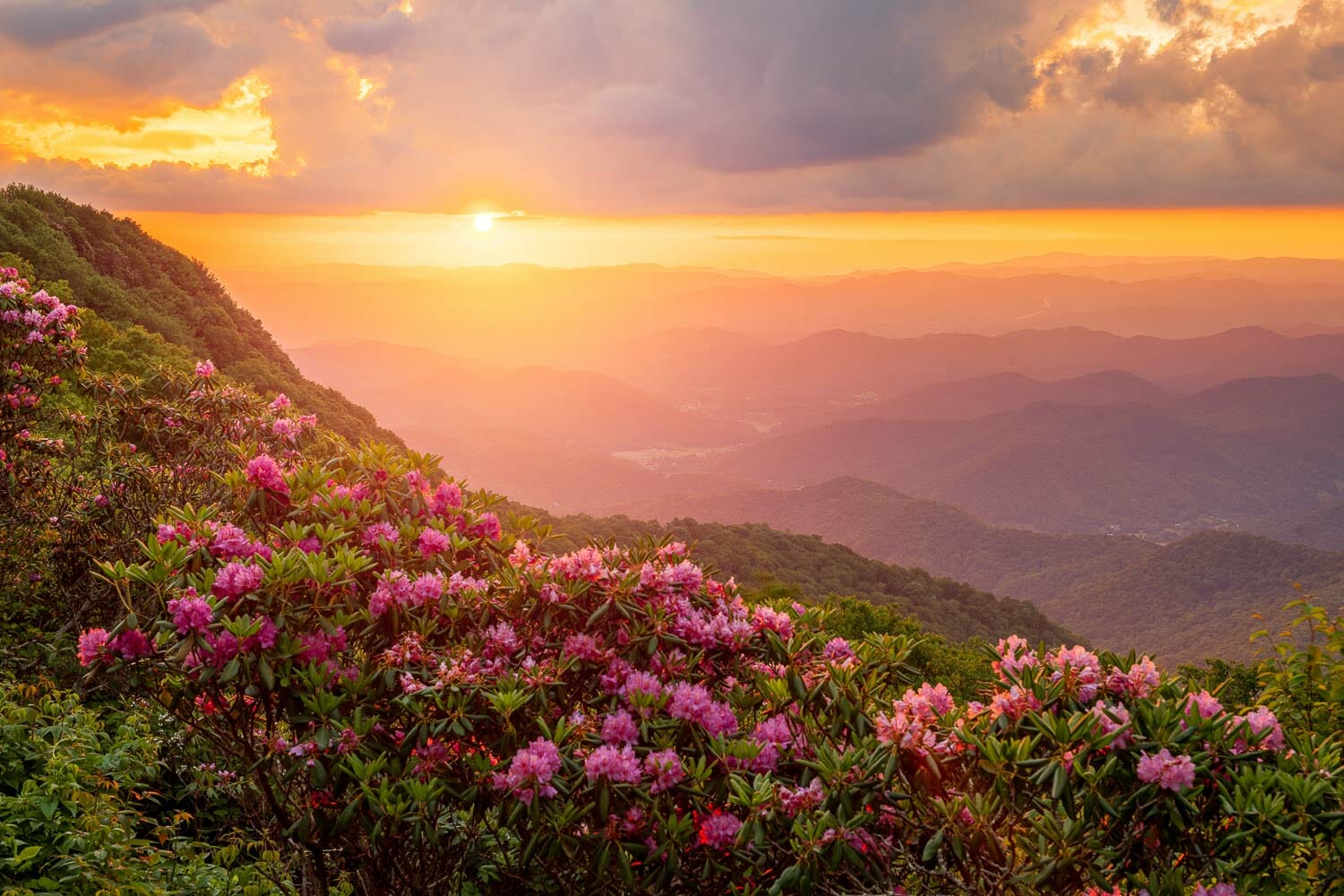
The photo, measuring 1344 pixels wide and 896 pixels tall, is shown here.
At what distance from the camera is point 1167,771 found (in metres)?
3.50

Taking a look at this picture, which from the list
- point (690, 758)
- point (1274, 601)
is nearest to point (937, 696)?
point (690, 758)

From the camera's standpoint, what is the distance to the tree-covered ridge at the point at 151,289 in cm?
3114

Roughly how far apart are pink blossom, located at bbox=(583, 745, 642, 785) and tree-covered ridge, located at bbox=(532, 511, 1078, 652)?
1631 inches

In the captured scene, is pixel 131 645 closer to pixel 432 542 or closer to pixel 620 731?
pixel 432 542

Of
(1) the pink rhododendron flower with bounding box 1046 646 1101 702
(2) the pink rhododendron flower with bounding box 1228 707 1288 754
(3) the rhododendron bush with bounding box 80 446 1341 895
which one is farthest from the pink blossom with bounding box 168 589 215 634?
(2) the pink rhododendron flower with bounding box 1228 707 1288 754

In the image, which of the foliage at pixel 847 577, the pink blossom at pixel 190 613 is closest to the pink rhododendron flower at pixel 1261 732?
the pink blossom at pixel 190 613

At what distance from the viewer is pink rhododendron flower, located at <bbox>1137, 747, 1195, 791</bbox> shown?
3.48 metres

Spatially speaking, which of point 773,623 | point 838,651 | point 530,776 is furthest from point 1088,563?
point 530,776

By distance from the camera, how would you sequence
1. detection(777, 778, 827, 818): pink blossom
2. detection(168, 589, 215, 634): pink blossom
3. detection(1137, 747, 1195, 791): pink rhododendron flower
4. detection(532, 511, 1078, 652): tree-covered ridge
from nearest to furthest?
1. detection(1137, 747, 1195, 791): pink rhododendron flower
2. detection(777, 778, 827, 818): pink blossom
3. detection(168, 589, 215, 634): pink blossom
4. detection(532, 511, 1078, 652): tree-covered ridge

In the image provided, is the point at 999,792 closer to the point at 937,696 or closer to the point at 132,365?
the point at 937,696

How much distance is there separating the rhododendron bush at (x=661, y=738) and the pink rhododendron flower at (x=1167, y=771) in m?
0.01

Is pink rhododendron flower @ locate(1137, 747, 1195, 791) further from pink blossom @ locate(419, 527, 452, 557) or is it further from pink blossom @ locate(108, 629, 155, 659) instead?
pink blossom @ locate(108, 629, 155, 659)

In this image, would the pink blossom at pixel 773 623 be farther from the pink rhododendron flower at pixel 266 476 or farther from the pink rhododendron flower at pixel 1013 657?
the pink rhododendron flower at pixel 266 476

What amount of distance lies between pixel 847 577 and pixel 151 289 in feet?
146
